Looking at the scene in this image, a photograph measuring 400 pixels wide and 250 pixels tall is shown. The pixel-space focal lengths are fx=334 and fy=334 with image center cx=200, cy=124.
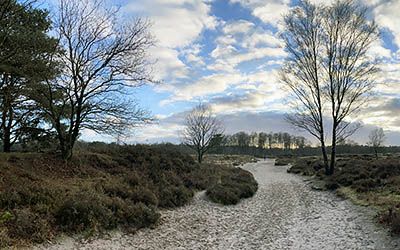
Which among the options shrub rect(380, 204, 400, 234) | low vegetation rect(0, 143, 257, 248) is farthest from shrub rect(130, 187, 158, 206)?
shrub rect(380, 204, 400, 234)

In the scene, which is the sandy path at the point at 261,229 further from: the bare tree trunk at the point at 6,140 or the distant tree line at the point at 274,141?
the distant tree line at the point at 274,141

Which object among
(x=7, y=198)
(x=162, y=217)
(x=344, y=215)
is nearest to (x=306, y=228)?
(x=344, y=215)

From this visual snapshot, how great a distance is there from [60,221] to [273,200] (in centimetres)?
1269

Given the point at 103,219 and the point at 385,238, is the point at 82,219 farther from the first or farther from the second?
the point at 385,238

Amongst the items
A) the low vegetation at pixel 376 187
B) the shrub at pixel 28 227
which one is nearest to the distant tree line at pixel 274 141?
the low vegetation at pixel 376 187

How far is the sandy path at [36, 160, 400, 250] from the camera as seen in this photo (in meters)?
10.6

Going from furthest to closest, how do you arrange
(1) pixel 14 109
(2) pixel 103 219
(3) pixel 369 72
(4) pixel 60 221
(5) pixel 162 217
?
(3) pixel 369 72 < (1) pixel 14 109 < (5) pixel 162 217 < (2) pixel 103 219 < (4) pixel 60 221

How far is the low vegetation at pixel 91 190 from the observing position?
9.79m

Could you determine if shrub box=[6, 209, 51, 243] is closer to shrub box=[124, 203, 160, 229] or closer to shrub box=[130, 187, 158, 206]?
shrub box=[124, 203, 160, 229]

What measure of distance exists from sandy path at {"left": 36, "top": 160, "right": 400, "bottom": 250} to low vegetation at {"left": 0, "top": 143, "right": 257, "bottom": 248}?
719mm

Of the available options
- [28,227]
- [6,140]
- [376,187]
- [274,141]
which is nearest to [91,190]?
[28,227]

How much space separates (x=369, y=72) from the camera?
25250mm

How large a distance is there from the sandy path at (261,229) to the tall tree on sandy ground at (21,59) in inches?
275

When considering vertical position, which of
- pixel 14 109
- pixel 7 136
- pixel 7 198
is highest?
pixel 14 109
